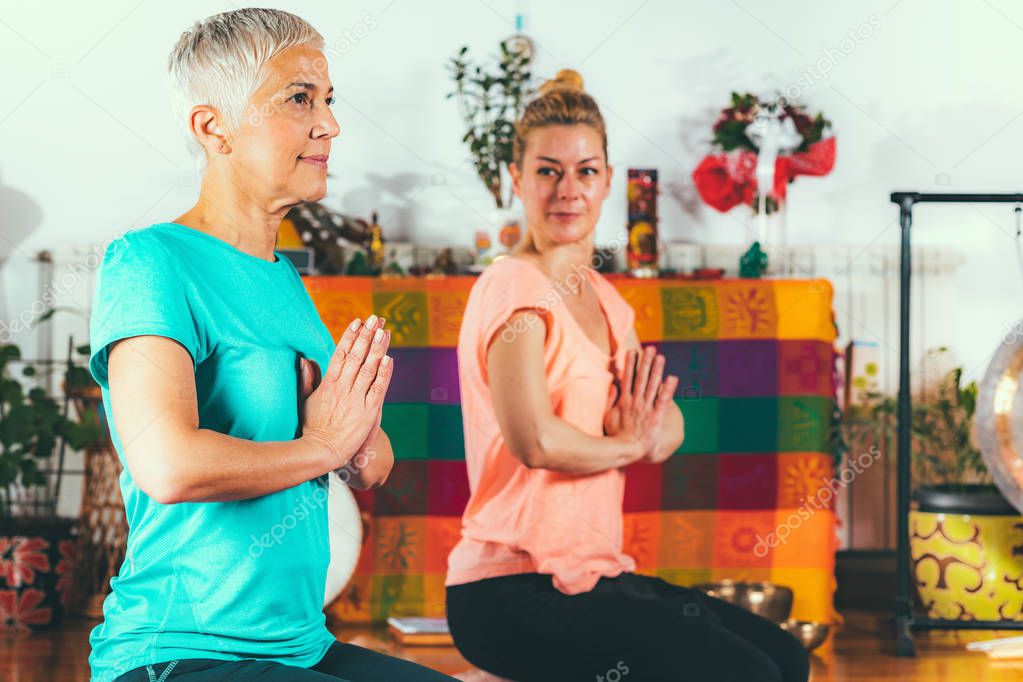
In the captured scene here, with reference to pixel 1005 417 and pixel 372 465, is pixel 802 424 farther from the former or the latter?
pixel 372 465

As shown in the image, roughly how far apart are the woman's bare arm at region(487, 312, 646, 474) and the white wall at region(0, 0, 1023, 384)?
2.01m

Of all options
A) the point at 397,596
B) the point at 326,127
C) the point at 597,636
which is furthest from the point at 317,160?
the point at 397,596

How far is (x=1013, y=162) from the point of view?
12.1ft

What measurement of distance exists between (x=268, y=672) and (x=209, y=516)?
0.44 ft

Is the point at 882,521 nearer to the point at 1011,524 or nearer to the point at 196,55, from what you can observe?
the point at 1011,524

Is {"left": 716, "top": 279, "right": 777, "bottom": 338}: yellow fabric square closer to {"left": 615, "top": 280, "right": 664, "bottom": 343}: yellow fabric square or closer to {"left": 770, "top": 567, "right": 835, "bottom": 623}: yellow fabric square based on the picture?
{"left": 615, "top": 280, "right": 664, "bottom": 343}: yellow fabric square

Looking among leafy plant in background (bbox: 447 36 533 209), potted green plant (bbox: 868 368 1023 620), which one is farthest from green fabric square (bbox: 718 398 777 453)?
leafy plant in background (bbox: 447 36 533 209)

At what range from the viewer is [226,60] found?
3.43 feet

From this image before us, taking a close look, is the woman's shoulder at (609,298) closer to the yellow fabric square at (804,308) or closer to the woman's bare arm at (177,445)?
the woman's bare arm at (177,445)

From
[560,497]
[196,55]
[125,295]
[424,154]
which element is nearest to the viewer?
[125,295]

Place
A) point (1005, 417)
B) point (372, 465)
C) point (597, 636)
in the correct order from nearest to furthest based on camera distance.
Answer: point (372, 465)
point (597, 636)
point (1005, 417)

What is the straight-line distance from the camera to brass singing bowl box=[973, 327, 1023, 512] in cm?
276

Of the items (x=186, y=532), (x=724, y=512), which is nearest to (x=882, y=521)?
(x=724, y=512)

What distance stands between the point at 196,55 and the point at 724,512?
2.31 meters
